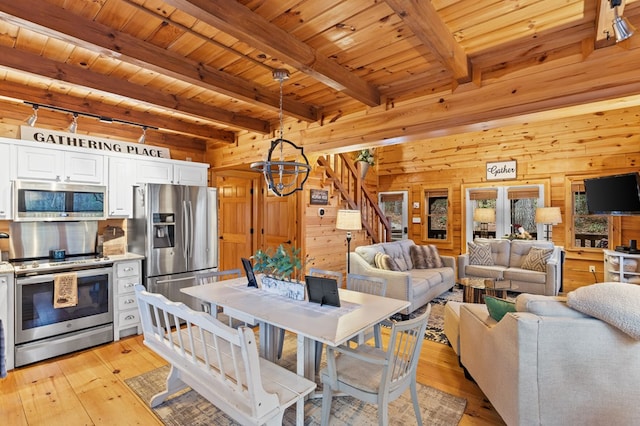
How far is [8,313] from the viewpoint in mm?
2951

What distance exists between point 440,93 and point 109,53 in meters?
2.67

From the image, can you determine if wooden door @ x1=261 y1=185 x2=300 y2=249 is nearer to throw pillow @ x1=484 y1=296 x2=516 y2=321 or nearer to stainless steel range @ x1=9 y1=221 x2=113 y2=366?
stainless steel range @ x1=9 y1=221 x2=113 y2=366

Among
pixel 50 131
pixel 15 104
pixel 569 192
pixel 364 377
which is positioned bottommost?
pixel 364 377

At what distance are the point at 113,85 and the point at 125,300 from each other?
7.59 feet

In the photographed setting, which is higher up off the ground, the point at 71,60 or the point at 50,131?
the point at 71,60

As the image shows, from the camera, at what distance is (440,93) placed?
302cm

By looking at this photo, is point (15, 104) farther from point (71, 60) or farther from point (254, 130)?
point (254, 130)

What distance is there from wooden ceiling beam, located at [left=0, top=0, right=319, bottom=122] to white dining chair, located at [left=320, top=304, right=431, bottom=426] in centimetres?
237

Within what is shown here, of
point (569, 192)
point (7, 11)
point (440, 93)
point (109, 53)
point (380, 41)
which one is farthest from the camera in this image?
point (569, 192)

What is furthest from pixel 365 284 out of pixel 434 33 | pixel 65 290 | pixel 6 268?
pixel 6 268

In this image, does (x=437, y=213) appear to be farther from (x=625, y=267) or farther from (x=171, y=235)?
(x=171, y=235)

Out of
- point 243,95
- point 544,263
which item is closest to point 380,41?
point 243,95

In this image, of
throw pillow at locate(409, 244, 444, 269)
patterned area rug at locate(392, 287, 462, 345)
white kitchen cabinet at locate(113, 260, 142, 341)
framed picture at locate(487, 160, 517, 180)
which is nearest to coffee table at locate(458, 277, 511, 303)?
patterned area rug at locate(392, 287, 462, 345)

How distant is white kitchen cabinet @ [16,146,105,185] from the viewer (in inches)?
130
